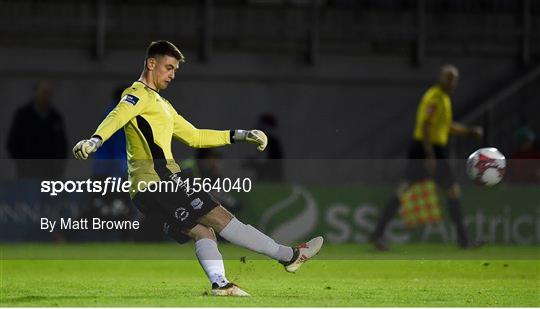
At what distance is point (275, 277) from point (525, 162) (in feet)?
22.8

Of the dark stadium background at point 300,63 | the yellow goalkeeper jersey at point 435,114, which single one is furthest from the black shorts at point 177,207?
the dark stadium background at point 300,63

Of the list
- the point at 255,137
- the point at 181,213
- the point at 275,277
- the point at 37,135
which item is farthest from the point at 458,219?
the point at 181,213

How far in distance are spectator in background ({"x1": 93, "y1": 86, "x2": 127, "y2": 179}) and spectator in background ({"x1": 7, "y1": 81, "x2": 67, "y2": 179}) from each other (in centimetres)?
127

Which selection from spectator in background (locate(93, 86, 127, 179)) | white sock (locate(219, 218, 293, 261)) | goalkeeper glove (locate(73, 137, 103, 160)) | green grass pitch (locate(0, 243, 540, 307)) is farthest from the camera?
spectator in background (locate(93, 86, 127, 179))

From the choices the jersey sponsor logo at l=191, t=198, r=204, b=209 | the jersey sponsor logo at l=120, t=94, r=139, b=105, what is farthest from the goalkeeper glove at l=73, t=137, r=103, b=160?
the jersey sponsor logo at l=191, t=198, r=204, b=209

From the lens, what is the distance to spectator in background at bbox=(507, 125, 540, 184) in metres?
16.8

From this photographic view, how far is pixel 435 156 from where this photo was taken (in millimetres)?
15188

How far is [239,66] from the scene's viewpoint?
862 inches

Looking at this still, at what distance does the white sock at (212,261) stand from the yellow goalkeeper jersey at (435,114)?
21.2 feet

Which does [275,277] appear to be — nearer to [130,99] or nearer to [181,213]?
[181,213]

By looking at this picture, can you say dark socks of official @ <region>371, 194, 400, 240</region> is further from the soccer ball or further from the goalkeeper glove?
the goalkeeper glove

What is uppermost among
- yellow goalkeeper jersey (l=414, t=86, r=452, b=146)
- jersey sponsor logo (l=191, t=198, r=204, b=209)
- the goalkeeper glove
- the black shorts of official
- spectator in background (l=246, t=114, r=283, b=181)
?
the goalkeeper glove

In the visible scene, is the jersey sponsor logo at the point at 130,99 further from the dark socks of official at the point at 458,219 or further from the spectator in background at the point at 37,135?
the spectator in background at the point at 37,135

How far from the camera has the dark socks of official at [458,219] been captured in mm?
14664
